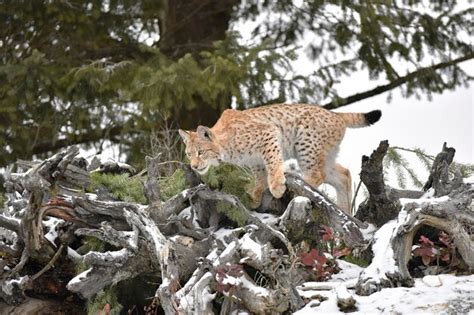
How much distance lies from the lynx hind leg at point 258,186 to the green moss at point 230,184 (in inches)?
1.7

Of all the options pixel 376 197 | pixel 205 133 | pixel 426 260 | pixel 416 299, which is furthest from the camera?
pixel 205 133

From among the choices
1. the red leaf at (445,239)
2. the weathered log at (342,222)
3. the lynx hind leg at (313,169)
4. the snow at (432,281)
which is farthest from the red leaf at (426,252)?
the lynx hind leg at (313,169)

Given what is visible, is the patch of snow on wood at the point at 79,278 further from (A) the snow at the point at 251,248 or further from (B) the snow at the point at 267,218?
(B) the snow at the point at 267,218

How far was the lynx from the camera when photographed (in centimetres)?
721

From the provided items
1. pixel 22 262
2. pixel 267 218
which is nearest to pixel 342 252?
pixel 267 218

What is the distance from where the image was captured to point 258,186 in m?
7.21

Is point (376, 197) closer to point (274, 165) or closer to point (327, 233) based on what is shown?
point (327, 233)

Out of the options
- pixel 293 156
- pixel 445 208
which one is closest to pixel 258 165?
pixel 293 156

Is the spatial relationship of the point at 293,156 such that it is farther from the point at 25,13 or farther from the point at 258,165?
the point at 25,13

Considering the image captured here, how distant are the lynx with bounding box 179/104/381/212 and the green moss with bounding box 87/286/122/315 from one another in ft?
4.33

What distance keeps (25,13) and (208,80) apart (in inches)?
126

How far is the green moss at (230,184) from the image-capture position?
A: 6.35m

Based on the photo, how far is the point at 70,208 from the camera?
6.15 m

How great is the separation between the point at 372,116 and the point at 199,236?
2157 millimetres
